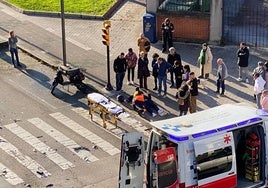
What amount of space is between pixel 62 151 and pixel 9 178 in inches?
78.6

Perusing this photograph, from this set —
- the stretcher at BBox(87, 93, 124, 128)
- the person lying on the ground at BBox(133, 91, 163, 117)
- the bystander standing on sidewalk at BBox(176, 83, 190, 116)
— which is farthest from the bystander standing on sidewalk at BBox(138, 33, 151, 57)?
the bystander standing on sidewalk at BBox(176, 83, 190, 116)

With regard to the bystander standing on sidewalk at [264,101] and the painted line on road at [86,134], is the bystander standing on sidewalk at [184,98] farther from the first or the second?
the painted line on road at [86,134]

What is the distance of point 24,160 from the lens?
20078 millimetres

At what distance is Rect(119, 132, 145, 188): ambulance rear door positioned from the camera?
Answer: 1658cm

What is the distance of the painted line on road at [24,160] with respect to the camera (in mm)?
19422

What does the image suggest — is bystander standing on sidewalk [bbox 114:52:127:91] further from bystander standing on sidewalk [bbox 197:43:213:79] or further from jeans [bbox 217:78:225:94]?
jeans [bbox 217:78:225:94]

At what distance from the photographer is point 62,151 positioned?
67.5 ft

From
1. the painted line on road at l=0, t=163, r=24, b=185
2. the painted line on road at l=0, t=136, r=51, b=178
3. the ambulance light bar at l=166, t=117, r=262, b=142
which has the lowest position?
the painted line on road at l=0, t=163, r=24, b=185

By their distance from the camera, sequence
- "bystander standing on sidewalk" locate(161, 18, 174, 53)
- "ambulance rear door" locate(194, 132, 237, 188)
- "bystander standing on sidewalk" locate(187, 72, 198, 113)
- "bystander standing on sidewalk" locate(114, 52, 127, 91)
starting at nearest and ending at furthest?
1. "ambulance rear door" locate(194, 132, 237, 188)
2. "bystander standing on sidewalk" locate(187, 72, 198, 113)
3. "bystander standing on sidewalk" locate(114, 52, 127, 91)
4. "bystander standing on sidewalk" locate(161, 18, 174, 53)

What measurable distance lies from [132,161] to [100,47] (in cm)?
1260

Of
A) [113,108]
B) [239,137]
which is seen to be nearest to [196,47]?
[113,108]

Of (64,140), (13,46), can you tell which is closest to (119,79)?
(64,140)

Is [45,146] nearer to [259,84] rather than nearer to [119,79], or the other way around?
[119,79]

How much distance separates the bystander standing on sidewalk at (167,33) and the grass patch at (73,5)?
4.86m
